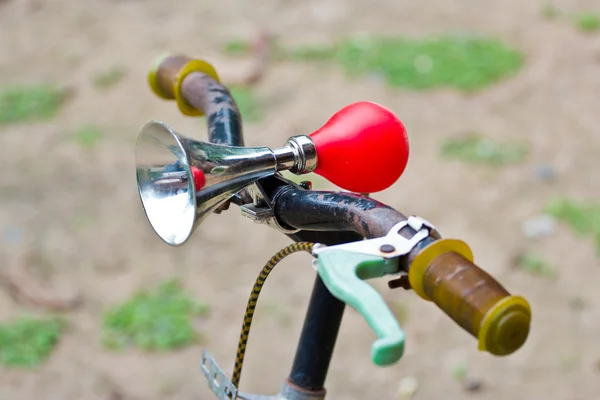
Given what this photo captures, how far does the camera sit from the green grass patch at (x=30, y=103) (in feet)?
14.4

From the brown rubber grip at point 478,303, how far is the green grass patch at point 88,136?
11.8 feet

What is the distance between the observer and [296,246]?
2.96ft

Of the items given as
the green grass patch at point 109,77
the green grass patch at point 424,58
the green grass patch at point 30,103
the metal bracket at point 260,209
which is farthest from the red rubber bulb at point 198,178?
the green grass patch at point 109,77

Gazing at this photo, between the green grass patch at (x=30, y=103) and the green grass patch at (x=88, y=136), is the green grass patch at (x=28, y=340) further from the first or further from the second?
the green grass patch at (x=30, y=103)

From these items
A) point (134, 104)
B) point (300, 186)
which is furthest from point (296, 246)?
point (134, 104)

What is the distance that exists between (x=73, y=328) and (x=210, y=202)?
2.28m

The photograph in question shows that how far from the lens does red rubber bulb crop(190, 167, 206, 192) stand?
0.84 m

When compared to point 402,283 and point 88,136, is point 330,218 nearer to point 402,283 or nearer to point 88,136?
point 402,283

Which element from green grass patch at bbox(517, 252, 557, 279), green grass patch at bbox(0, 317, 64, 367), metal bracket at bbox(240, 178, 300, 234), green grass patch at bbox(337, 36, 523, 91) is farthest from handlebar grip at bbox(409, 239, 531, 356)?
green grass patch at bbox(337, 36, 523, 91)

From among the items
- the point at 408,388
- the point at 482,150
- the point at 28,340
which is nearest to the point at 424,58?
the point at 482,150

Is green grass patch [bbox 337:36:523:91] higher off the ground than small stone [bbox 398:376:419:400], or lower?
higher

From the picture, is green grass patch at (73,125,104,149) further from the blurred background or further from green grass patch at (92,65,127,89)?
green grass patch at (92,65,127,89)

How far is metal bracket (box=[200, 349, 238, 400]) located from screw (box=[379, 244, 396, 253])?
358 mm

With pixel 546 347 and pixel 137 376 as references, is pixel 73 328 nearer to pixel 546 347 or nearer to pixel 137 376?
pixel 137 376
